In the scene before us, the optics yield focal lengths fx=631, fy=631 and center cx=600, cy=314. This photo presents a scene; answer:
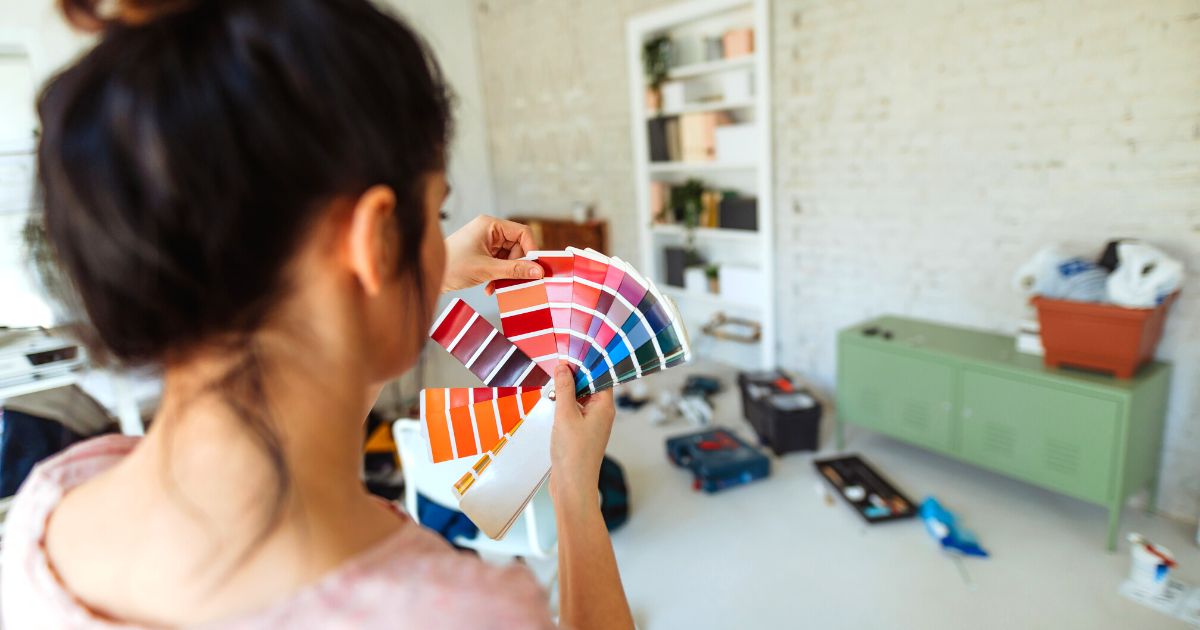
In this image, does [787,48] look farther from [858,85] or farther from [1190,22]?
[1190,22]

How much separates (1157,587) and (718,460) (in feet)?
5.27

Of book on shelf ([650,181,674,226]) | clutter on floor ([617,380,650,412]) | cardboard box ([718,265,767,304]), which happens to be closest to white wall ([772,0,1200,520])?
cardboard box ([718,265,767,304])

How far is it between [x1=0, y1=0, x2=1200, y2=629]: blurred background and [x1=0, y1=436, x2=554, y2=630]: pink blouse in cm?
132

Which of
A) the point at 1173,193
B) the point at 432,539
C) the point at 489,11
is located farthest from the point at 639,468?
the point at 489,11

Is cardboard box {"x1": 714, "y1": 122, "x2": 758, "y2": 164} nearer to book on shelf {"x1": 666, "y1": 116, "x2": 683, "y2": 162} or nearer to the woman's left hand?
book on shelf {"x1": 666, "y1": 116, "x2": 683, "y2": 162}

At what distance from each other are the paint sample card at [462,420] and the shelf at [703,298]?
3089mm

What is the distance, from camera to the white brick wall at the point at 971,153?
2.41 m

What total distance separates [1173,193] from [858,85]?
4.66 feet

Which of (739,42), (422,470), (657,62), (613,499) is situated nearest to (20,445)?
(422,470)

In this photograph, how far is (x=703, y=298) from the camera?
4.34m

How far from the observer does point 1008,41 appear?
8.89ft

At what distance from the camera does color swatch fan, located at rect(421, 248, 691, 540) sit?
100 cm

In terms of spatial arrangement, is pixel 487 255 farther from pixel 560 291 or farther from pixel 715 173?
pixel 715 173

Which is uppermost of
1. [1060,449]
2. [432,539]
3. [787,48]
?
[787,48]
